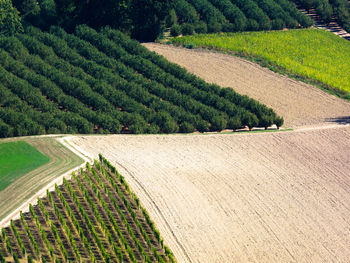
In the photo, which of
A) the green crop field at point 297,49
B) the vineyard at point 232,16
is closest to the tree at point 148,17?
the vineyard at point 232,16

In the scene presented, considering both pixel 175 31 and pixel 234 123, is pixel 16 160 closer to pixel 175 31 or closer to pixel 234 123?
pixel 234 123

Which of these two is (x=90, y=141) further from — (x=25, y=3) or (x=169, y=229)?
(x=25, y=3)

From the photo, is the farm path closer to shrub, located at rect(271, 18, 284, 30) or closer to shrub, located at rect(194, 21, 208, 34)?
shrub, located at rect(271, 18, 284, 30)

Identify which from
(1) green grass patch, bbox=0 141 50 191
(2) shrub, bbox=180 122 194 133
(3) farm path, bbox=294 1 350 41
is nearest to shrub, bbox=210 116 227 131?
(2) shrub, bbox=180 122 194 133

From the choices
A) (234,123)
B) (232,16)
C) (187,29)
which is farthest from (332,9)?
(234,123)

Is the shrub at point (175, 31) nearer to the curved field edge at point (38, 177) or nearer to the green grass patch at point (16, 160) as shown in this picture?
the curved field edge at point (38, 177)
